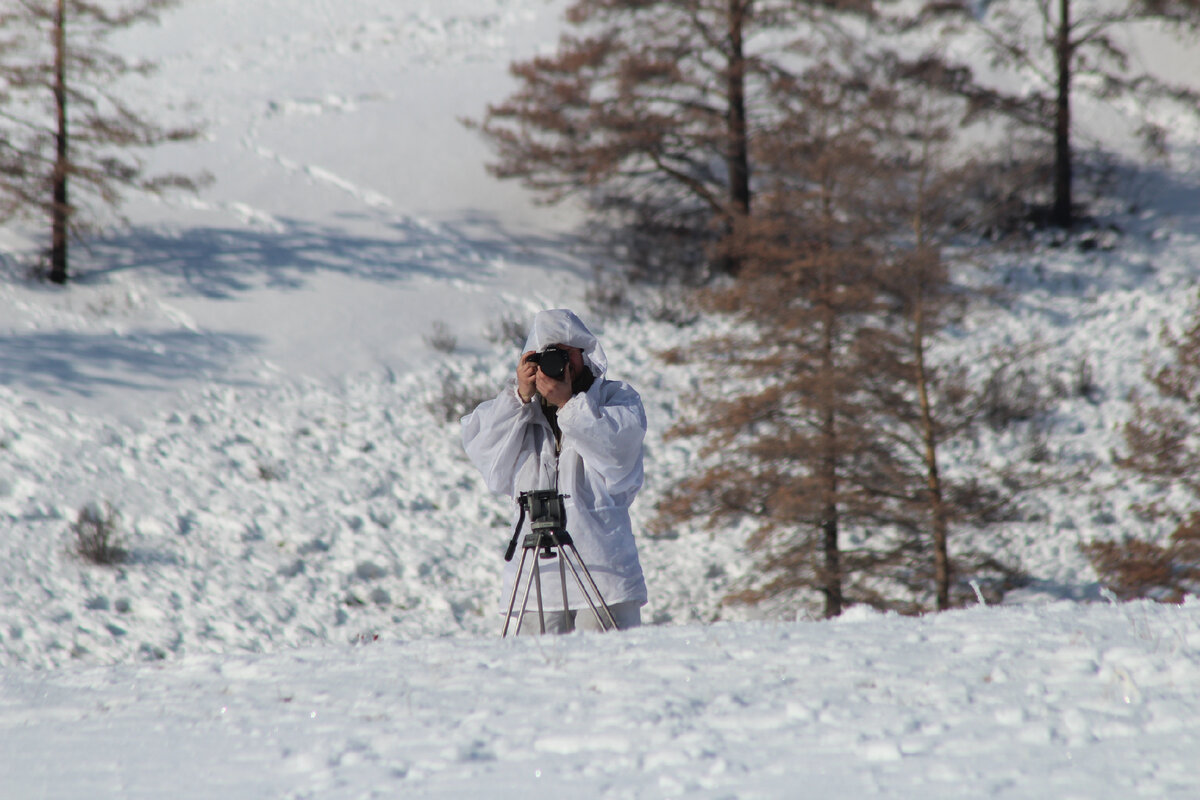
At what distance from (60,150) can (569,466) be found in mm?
11920

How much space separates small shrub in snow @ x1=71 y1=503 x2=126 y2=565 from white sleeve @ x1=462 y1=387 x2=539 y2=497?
619cm

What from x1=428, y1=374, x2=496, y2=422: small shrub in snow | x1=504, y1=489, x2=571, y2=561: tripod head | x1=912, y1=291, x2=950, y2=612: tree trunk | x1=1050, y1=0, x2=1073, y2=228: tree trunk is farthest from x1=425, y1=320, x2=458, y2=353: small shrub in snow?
x1=1050, y1=0, x2=1073, y2=228: tree trunk

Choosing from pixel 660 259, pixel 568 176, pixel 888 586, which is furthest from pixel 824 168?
pixel 568 176

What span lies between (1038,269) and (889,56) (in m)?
4.53

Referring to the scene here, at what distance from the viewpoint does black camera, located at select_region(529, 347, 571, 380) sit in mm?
3863

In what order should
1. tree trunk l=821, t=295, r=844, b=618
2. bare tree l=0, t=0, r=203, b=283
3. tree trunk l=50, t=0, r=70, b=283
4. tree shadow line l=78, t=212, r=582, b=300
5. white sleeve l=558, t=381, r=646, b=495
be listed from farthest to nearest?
1. tree shadow line l=78, t=212, r=582, b=300
2. tree trunk l=50, t=0, r=70, b=283
3. bare tree l=0, t=0, r=203, b=283
4. tree trunk l=821, t=295, r=844, b=618
5. white sleeve l=558, t=381, r=646, b=495

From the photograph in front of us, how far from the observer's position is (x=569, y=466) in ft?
13.0

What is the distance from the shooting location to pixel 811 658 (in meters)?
3.34

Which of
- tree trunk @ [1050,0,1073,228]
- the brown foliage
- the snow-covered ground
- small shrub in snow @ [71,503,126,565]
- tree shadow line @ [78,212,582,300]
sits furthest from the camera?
tree trunk @ [1050,0,1073,228]

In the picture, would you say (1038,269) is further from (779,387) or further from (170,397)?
(170,397)

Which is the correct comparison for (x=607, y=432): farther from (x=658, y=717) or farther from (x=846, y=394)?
(x=846, y=394)

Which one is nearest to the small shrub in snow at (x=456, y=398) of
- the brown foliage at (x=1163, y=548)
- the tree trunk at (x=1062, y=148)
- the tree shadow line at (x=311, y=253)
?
the tree shadow line at (x=311, y=253)

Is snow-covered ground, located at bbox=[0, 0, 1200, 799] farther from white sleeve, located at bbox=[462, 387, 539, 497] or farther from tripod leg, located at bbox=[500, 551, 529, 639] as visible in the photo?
white sleeve, located at bbox=[462, 387, 539, 497]

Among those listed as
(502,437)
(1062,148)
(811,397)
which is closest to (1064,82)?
(1062,148)
